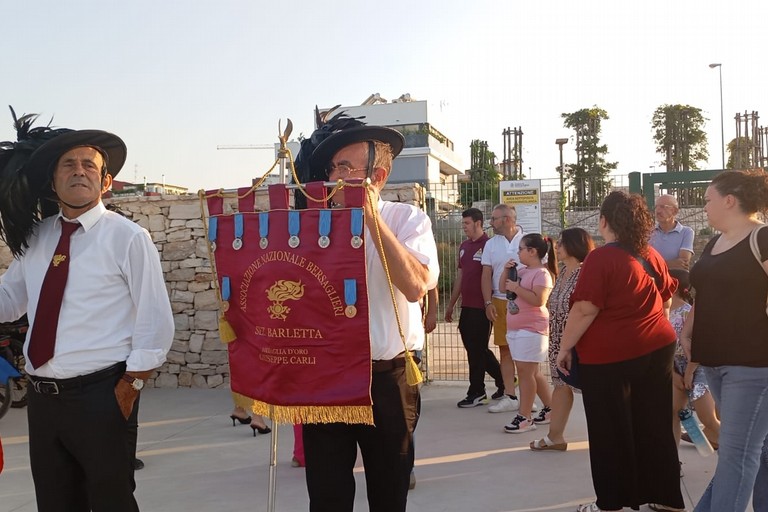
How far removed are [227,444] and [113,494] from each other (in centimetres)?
322

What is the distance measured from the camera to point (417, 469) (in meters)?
4.89

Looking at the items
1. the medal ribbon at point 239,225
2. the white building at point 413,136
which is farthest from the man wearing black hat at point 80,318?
the white building at point 413,136

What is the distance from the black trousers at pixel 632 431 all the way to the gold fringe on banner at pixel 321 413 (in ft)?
6.09

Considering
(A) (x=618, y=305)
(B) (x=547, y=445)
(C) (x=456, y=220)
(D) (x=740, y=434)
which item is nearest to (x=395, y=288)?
(A) (x=618, y=305)

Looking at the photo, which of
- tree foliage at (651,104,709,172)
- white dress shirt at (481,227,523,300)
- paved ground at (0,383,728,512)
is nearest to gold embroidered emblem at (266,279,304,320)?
paved ground at (0,383,728,512)

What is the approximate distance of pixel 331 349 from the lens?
7.72ft

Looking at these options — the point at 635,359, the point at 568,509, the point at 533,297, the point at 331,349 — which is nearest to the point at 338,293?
the point at 331,349

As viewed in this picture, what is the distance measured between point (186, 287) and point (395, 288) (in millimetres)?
6088

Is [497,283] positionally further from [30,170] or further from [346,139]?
[30,170]

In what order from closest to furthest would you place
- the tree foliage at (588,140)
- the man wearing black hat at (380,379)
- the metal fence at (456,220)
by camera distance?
the man wearing black hat at (380,379) → the metal fence at (456,220) → the tree foliage at (588,140)

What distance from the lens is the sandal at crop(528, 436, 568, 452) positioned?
514 centimetres

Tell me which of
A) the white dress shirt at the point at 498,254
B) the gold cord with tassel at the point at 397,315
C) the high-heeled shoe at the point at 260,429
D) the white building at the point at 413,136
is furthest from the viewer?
the white building at the point at 413,136

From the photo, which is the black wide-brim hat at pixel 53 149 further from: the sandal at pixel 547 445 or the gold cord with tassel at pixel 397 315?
the sandal at pixel 547 445

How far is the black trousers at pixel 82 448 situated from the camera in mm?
2559
